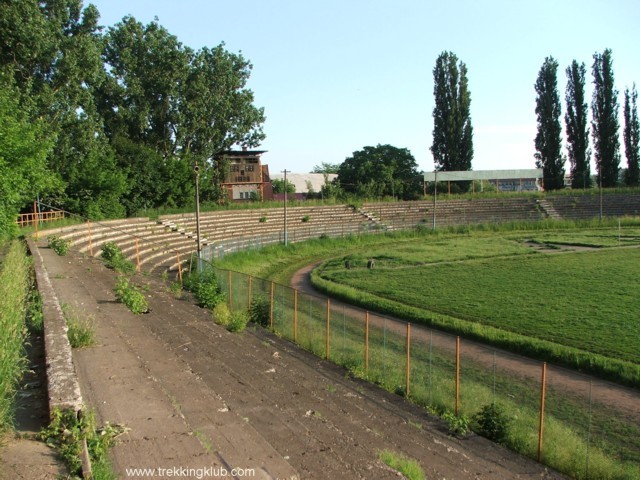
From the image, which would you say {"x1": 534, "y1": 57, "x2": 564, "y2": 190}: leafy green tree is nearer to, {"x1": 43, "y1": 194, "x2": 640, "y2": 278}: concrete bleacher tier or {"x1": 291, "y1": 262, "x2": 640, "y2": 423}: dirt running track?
{"x1": 43, "y1": 194, "x2": 640, "y2": 278}: concrete bleacher tier

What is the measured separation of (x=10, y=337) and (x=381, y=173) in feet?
275

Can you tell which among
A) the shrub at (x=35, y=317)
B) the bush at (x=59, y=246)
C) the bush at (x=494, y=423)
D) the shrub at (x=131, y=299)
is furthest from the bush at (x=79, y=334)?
the bush at (x=59, y=246)

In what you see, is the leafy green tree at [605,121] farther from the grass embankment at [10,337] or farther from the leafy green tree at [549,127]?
the grass embankment at [10,337]

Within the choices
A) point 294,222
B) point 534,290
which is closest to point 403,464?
point 534,290

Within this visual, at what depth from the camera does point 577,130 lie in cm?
→ 7662

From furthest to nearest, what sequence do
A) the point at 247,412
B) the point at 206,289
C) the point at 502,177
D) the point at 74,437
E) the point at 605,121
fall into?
1. the point at 502,177
2. the point at 605,121
3. the point at 206,289
4. the point at 247,412
5. the point at 74,437

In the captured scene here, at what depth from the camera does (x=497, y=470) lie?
→ 369 inches

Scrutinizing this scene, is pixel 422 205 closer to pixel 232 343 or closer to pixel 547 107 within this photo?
pixel 547 107

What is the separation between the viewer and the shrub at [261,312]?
770 inches

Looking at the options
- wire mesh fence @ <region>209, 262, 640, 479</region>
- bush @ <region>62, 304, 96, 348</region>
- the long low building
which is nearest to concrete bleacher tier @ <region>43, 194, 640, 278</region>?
the long low building

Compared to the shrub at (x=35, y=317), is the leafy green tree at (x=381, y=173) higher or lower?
higher

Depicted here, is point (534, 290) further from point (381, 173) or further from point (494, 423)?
point (381, 173)

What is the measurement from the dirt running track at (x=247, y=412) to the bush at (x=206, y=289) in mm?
4924

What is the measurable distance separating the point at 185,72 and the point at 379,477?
57.2 metres
